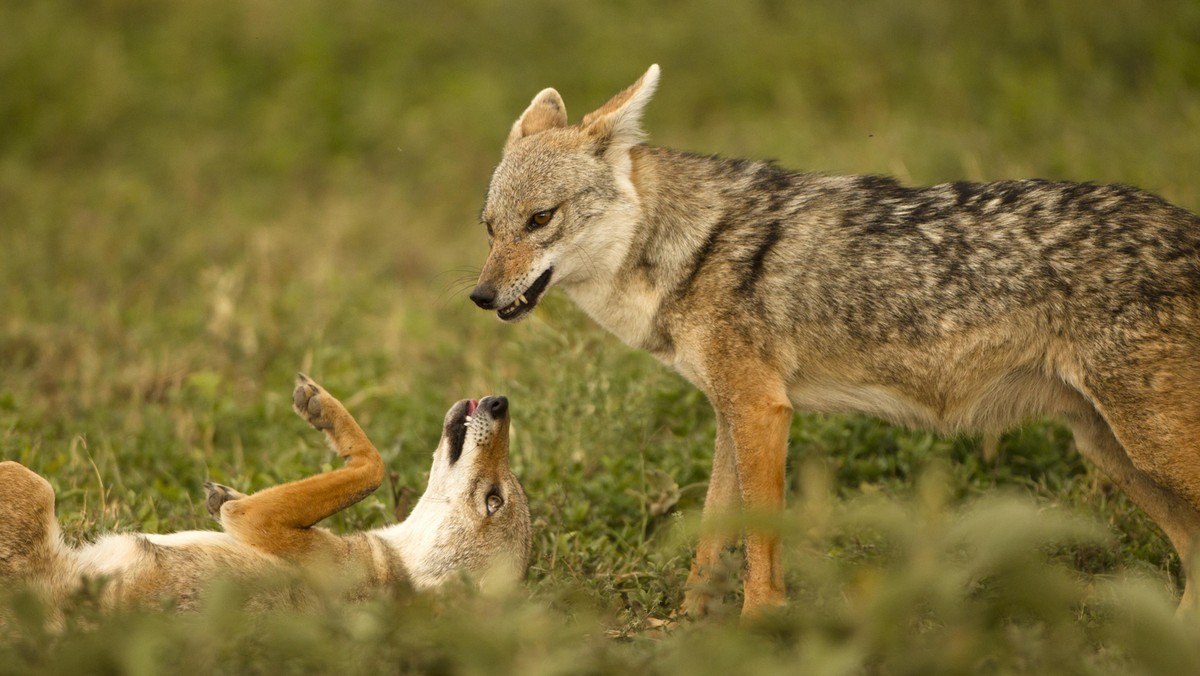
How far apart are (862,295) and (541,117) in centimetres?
193

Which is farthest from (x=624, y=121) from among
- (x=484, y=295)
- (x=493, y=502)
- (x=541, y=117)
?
(x=493, y=502)

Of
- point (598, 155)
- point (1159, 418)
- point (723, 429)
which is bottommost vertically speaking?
point (723, 429)

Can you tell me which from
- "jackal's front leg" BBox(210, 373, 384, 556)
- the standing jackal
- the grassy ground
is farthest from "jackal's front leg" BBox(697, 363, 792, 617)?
"jackal's front leg" BBox(210, 373, 384, 556)

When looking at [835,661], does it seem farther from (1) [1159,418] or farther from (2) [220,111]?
(2) [220,111]

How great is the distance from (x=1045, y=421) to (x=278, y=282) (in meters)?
5.74

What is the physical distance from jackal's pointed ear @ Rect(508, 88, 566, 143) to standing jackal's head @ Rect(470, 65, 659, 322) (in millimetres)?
329

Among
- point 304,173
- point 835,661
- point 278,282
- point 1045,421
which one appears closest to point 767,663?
point 835,661

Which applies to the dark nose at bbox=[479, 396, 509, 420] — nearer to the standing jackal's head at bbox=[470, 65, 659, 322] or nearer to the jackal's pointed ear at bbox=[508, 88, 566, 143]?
the standing jackal's head at bbox=[470, 65, 659, 322]

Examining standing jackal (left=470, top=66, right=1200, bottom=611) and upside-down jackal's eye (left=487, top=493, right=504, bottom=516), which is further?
upside-down jackal's eye (left=487, top=493, right=504, bottom=516)

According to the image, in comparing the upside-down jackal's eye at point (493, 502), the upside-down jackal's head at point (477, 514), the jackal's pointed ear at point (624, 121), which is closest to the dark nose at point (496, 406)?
the upside-down jackal's head at point (477, 514)

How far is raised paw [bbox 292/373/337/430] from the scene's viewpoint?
535 centimetres

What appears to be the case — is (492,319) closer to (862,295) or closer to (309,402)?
(309,402)

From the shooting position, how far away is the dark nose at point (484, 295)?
504cm

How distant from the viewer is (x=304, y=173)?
39.4ft
